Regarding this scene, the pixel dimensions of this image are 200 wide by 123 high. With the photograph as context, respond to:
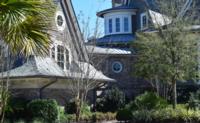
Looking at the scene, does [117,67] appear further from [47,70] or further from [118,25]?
[47,70]

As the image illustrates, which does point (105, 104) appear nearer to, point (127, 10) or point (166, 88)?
point (166, 88)

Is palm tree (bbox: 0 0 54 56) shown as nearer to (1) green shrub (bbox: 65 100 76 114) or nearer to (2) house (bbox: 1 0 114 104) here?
(2) house (bbox: 1 0 114 104)

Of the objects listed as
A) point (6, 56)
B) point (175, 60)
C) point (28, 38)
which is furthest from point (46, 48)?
point (175, 60)

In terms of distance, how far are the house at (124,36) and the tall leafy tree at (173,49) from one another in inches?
30.1

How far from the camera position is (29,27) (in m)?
11.0

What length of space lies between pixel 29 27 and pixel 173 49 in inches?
603

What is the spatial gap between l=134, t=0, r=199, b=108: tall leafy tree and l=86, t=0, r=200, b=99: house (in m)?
0.76

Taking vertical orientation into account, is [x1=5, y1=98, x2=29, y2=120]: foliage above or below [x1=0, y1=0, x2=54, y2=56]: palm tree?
below

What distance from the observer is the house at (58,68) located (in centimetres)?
2482

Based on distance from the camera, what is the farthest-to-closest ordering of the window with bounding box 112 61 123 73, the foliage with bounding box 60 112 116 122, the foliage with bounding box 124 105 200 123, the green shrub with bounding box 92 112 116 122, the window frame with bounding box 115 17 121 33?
the window frame with bounding box 115 17 121 33, the window with bounding box 112 61 123 73, the green shrub with bounding box 92 112 116 122, the foliage with bounding box 60 112 116 122, the foliage with bounding box 124 105 200 123

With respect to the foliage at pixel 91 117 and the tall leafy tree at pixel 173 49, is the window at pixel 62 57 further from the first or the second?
the tall leafy tree at pixel 173 49

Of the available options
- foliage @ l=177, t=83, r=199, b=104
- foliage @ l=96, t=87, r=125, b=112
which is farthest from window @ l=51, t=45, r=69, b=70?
foliage @ l=177, t=83, r=199, b=104

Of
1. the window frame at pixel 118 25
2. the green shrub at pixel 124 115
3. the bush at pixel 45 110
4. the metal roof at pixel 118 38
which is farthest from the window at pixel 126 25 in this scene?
the bush at pixel 45 110

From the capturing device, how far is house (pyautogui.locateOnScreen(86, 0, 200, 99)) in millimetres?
30913
